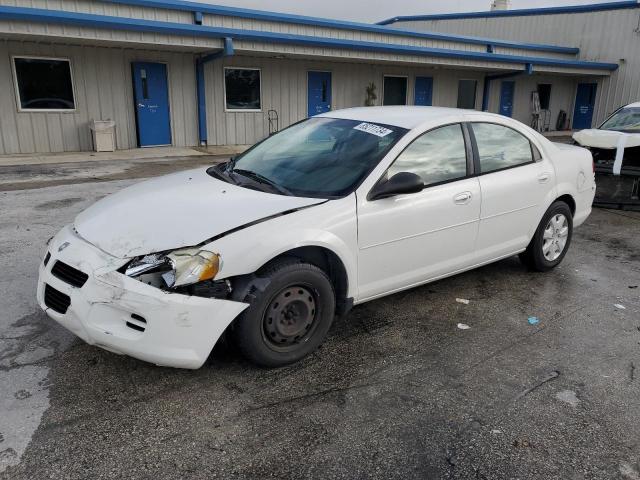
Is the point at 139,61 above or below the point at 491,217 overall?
above

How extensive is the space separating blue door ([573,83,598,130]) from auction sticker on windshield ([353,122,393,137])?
1001 inches

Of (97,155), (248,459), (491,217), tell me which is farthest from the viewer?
(97,155)

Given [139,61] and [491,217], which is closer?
[491,217]

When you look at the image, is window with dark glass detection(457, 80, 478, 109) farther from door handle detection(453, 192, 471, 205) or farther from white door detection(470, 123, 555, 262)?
door handle detection(453, 192, 471, 205)

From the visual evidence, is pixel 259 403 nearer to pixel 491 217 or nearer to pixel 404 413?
pixel 404 413

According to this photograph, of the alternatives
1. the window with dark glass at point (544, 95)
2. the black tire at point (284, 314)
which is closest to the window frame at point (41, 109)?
the black tire at point (284, 314)

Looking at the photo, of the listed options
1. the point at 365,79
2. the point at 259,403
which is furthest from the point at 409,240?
the point at 365,79

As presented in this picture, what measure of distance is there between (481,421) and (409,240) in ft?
4.52

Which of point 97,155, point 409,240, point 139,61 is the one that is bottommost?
point 97,155

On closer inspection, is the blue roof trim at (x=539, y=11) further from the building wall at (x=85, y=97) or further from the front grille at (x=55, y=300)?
the front grille at (x=55, y=300)

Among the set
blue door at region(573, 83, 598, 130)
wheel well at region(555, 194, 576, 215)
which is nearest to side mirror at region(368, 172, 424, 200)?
wheel well at region(555, 194, 576, 215)

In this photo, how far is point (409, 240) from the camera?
12.3 feet

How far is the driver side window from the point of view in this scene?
3.78m

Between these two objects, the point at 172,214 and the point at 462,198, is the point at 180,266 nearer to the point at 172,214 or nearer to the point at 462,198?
the point at 172,214
